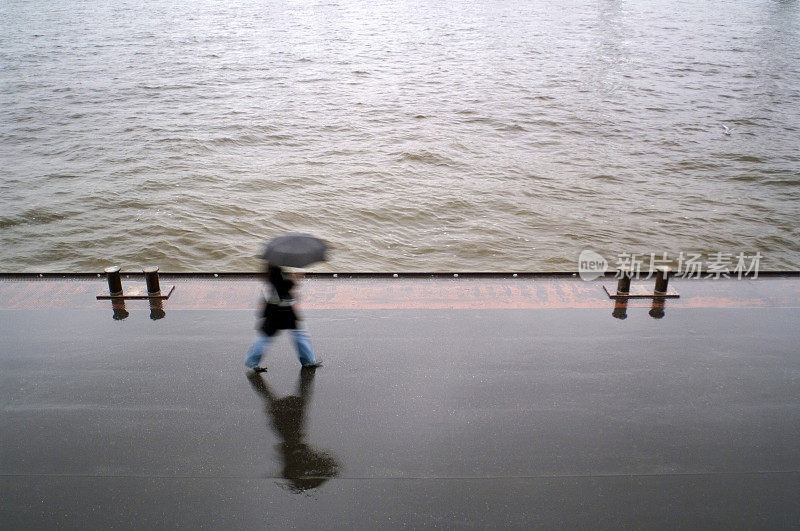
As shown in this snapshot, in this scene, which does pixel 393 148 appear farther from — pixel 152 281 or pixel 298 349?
pixel 298 349

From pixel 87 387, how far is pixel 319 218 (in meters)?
9.64

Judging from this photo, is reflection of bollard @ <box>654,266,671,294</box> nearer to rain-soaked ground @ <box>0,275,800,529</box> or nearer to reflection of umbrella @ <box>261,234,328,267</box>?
rain-soaked ground @ <box>0,275,800,529</box>

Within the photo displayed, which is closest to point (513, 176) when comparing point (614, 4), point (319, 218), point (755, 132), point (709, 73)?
point (319, 218)

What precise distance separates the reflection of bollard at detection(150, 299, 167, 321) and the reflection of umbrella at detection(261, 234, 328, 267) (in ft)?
7.83

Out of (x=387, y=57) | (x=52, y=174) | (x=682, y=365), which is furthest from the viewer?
(x=387, y=57)

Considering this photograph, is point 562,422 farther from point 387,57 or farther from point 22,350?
point 387,57

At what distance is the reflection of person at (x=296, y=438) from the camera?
5.09 metres

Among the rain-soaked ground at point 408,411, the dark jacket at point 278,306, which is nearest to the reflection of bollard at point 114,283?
the rain-soaked ground at point 408,411

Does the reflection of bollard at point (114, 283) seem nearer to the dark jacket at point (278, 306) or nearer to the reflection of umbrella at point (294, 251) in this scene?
the dark jacket at point (278, 306)

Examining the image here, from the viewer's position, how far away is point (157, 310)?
25.3 feet

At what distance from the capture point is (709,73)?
103ft

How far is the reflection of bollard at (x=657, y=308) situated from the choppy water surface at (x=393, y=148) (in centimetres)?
520

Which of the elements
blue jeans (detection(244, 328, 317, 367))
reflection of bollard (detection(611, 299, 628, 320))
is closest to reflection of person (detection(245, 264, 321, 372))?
blue jeans (detection(244, 328, 317, 367))

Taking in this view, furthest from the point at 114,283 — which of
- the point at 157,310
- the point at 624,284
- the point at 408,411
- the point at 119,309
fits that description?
the point at 624,284
